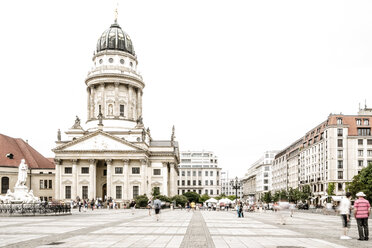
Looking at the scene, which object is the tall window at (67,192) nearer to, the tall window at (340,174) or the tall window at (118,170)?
the tall window at (118,170)

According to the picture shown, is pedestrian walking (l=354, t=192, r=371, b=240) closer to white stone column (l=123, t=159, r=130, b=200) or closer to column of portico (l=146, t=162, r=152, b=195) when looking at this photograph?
white stone column (l=123, t=159, r=130, b=200)

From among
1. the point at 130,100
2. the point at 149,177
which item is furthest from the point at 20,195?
the point at 130,100

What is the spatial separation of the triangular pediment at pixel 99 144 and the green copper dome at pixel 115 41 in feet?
79.8

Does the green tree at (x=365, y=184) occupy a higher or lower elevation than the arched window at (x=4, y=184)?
higher

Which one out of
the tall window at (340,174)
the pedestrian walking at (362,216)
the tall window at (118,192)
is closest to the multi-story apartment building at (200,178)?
the tall window at (118,192)

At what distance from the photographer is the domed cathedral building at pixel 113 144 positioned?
84.6 m

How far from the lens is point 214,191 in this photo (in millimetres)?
176375

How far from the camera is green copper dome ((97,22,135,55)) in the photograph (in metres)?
99.2

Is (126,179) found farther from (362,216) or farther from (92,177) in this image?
→ (362,216)

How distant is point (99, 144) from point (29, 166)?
62.4ft

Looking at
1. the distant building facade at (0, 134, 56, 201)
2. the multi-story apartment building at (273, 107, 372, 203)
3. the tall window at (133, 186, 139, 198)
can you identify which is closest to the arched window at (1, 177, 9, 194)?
the distant building facade at (0, 134, 56, 201)

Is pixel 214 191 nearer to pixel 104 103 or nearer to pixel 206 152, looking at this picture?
pixel 206 152

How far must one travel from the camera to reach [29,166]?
93000 mm

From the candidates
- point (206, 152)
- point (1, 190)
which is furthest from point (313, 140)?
point (206, 152)
